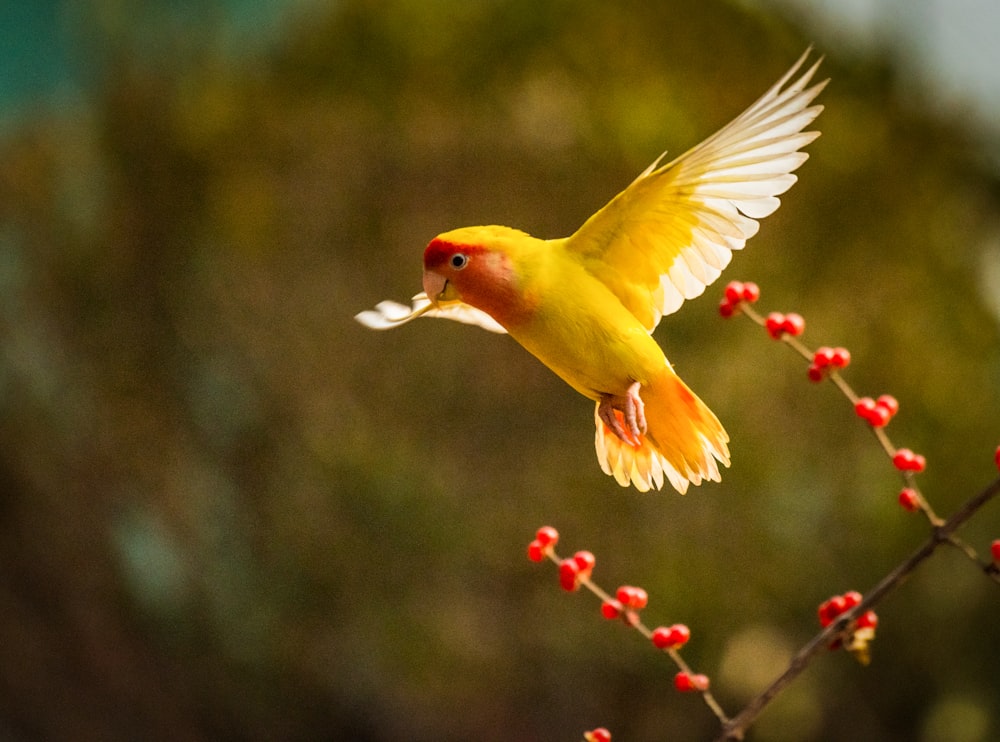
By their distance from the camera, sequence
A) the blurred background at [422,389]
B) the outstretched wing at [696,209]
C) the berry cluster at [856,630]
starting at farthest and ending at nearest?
the blurred background at [422,389] → the berry cluster at [856,630] → the outstretched wing at [696,209]

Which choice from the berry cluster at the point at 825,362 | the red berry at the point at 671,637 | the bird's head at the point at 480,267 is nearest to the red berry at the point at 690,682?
the red berry at the point at 671,637

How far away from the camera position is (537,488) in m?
1.72

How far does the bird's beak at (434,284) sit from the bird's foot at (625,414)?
78 mm

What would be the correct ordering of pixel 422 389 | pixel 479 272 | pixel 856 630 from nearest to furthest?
pixel 479 272, pixel 856 630, pixel 422 389

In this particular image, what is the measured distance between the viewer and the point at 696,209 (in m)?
0.41

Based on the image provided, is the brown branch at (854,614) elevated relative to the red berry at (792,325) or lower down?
lower down

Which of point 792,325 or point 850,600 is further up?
point 792,325

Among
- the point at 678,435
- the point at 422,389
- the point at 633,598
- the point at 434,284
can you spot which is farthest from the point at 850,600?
the point at 422,389

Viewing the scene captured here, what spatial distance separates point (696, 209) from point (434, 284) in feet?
0.36

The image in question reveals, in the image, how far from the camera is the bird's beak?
0.39 metres

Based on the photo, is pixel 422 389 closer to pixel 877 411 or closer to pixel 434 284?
pixel 877 411

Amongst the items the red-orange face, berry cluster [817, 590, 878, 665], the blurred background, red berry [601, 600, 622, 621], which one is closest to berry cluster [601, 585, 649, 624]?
red berry [601, 600, 622, 621]

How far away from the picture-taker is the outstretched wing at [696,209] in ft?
1.20

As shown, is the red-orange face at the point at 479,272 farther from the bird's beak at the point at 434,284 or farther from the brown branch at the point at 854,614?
the brown branch at the point at 854,614
